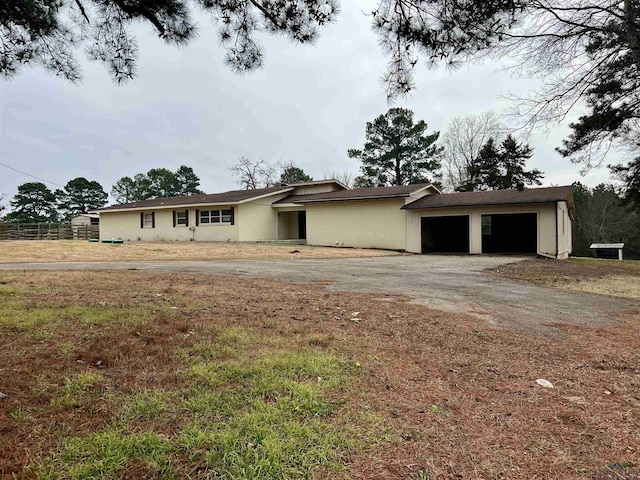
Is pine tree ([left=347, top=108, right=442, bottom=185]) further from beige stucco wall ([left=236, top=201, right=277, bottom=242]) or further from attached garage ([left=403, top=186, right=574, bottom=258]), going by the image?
beige stucco wall ([left=236, top=201, right=277, bottom=242])

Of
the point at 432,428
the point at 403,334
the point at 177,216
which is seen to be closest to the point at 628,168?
the point at 403,334

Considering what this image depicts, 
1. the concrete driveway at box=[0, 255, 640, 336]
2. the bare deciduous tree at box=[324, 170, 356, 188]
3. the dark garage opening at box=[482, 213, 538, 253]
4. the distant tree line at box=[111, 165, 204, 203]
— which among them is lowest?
the concrete driveway at box=[0, 255, 640, 336]

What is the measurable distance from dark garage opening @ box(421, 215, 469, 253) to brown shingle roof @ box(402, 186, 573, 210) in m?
3.05

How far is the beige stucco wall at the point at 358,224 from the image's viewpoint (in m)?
20.6

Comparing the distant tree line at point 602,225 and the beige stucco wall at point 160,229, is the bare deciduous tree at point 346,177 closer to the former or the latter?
the beige stucco wall at point 160,229

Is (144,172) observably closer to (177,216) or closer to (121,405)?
(177,216)

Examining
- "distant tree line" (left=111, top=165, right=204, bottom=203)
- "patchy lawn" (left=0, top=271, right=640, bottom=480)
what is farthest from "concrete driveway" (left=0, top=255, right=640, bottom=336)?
"distant tree line" (left=111, top=165, right=204, bottom=203)

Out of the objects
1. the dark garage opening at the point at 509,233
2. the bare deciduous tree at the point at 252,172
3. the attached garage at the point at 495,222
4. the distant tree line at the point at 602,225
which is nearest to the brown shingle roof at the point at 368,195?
the attached garage at the point at 495,222

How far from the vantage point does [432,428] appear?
7.07 feet

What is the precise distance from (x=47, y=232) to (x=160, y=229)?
40.8 feet

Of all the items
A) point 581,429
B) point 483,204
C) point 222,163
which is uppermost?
point 222,163

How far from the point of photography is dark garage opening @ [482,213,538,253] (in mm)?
22406

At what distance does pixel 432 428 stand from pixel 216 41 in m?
4.78

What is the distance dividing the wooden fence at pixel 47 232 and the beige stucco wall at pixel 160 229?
14.2 ft
